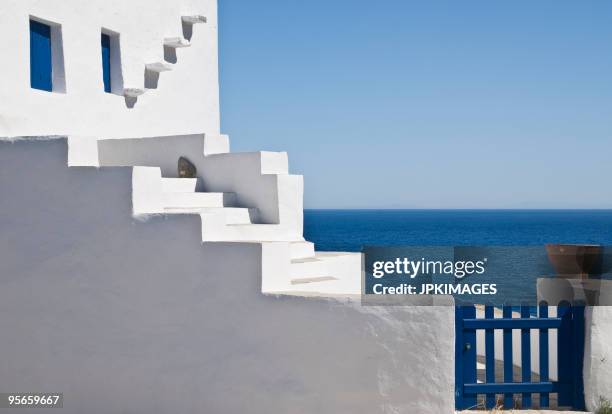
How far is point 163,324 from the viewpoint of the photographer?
7.89 meters

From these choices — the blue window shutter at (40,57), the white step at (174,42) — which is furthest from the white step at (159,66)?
the blue window shutter at (40,57)

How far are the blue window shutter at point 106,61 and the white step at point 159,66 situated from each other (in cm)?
70

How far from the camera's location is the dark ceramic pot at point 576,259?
8.45 metres

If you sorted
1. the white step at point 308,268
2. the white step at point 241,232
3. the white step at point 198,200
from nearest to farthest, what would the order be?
the white step at point 241,232
the white step at point 308,268
the white step at point 198,200

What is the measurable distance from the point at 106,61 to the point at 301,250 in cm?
425

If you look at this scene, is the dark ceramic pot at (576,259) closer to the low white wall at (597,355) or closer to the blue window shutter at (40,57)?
the low white wall at (597,355)

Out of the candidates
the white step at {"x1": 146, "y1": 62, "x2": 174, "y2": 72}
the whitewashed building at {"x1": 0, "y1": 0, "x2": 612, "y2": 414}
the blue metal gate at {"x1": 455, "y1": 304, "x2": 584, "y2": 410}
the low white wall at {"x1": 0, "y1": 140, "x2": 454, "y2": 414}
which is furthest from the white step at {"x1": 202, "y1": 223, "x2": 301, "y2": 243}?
the white step at {"x1": 146, "y1": 62, "x2": 174, "y2": 72}

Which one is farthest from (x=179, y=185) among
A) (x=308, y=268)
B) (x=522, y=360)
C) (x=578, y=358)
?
(x=578, y=358)

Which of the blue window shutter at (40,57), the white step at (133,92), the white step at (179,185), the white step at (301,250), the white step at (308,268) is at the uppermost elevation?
the blue window shutter at (40,57)

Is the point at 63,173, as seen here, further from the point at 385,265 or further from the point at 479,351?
the point at 479,351

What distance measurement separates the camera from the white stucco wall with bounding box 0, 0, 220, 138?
953 centimetres

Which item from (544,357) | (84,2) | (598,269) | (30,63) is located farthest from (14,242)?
(598,269)

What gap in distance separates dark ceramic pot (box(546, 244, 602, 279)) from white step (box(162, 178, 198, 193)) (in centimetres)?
453

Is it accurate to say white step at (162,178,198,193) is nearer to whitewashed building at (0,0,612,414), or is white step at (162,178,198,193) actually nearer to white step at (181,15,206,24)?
whitewashed building at (0,0,612,414)
